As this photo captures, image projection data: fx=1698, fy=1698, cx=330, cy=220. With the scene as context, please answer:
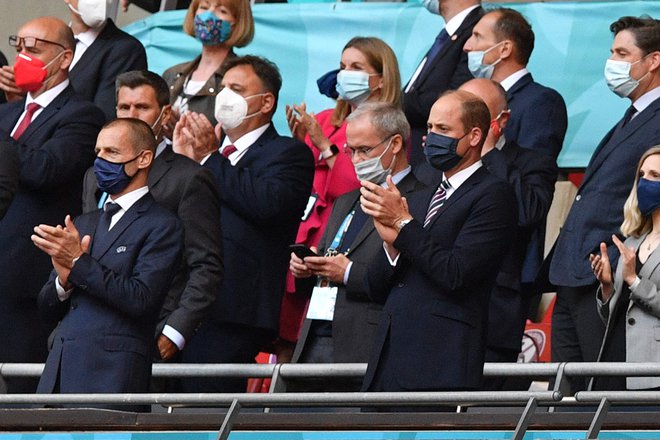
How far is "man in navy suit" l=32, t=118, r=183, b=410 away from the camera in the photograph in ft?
22.8

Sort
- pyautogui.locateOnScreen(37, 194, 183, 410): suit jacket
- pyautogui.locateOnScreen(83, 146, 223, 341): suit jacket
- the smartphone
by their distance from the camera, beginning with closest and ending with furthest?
1. pyautogui.locateOnScreen(37, 194, 183, 410): suit jacket
2. pyautogui.locateOnScreen(83, 146, 223, 341): suit jacket
3. the smartphone

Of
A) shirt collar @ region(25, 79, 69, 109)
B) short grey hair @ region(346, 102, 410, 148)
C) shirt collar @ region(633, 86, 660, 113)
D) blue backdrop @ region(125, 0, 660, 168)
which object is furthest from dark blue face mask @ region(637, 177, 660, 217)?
shirt collar @ region(25, 79, 69, 109)

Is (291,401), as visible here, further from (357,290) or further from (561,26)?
(561,26)

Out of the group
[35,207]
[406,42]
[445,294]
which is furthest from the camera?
[406,42]

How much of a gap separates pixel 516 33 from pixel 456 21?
543mm

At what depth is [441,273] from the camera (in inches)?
263

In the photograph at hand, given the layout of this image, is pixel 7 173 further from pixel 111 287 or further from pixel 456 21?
pixel 456 21

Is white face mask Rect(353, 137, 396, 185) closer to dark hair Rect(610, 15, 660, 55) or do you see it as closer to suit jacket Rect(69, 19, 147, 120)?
dark hair Rect(610, 15, 660, 55)

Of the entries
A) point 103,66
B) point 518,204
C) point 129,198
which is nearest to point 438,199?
point 518,204

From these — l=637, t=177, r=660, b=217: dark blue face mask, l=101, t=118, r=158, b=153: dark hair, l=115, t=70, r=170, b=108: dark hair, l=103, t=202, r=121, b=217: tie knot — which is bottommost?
l=103, t=202, r=121, b=217: tie knot

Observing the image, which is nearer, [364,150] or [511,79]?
[364,150]

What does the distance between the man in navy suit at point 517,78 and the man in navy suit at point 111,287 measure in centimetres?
212

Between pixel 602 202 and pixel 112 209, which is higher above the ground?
pixel 602 202

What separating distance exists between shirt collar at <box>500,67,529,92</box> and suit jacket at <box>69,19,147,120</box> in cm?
199
